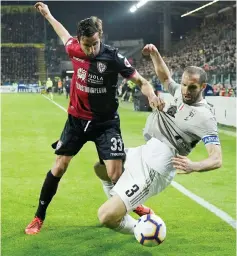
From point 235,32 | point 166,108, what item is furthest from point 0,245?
point 235,32

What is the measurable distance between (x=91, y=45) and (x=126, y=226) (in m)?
1.91

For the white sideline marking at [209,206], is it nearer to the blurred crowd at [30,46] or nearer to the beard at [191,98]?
the beard at [191,98]

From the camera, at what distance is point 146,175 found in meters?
5.26

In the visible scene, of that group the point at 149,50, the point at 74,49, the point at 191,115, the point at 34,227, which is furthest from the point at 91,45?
the point at 34,227

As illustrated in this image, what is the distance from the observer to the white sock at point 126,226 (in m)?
5.53

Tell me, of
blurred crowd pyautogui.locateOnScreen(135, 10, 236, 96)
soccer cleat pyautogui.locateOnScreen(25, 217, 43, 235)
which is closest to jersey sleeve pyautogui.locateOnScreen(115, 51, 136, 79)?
soccer cleat pyautogui.locateOnScreen(25, 217, 43, 235)

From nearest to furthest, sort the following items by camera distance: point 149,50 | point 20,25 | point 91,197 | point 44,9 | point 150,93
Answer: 1. point 150,93
2. point 149,50
3. point 44,9
4. point 91,197
5. point 20,25

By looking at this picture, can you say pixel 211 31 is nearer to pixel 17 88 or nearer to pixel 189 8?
pixel 189 8

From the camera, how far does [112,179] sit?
5.96m

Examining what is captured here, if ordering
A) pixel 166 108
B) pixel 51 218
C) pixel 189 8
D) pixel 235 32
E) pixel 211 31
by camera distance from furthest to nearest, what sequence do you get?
pixel 189 8
pixel 211 31
pixel 235 32
pixel 51 218
pixel 166 108

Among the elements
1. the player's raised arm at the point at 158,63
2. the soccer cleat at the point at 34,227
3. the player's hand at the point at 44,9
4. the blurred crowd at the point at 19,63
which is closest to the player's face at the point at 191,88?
the player's raised arm at the point at 158,63

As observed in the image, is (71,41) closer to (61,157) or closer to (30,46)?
(61,157)

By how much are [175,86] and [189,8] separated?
5789cm

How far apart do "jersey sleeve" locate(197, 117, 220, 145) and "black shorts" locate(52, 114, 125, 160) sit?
1.24 metres
